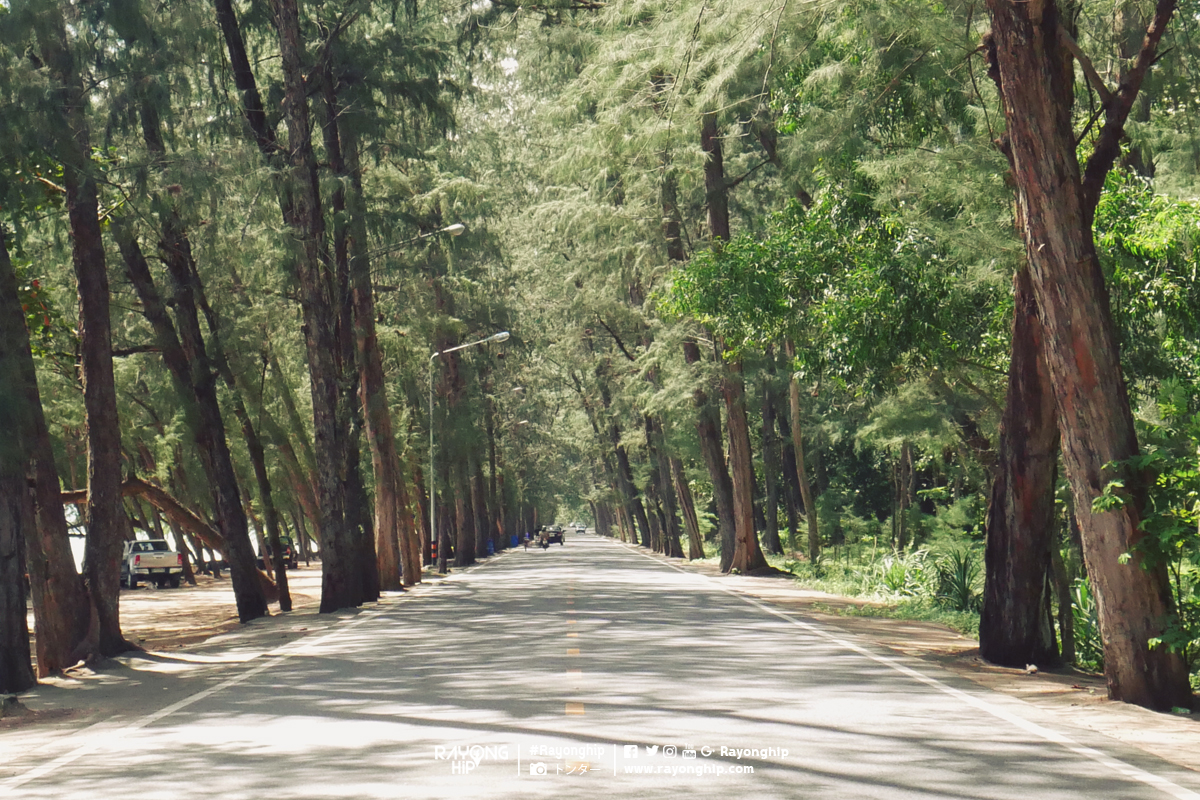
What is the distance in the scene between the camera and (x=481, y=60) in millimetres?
28750

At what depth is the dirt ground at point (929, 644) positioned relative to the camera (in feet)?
30.0

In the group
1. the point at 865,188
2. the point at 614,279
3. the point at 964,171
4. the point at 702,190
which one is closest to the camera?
the point at 964,171

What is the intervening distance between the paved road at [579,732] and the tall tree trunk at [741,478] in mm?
18248

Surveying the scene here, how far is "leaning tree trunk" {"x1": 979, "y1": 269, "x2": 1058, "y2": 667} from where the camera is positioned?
496 inches

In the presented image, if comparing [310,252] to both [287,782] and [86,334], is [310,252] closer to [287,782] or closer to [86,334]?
[86,334]

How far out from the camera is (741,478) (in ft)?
114

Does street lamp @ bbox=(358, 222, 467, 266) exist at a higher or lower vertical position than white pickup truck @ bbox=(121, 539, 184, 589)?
higher

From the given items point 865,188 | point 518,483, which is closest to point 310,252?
point 865,188

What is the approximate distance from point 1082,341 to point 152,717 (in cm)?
884

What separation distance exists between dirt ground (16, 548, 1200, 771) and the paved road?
41cm

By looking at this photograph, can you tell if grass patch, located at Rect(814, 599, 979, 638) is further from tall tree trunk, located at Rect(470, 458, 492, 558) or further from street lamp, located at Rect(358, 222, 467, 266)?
tall tree trunk, located at Rect(470, 458, 492, 558)

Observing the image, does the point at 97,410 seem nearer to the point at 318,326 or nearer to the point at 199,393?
the point at 199,393

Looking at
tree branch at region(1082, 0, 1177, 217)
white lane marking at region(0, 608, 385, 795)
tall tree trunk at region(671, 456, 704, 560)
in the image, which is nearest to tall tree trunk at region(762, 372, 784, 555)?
tall tree trunk at region(671, 456, 704, 560)

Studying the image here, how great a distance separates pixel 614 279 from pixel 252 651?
2317cm
